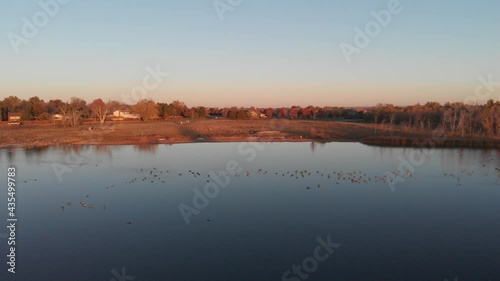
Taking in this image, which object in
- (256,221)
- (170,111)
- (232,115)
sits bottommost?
(256,221)

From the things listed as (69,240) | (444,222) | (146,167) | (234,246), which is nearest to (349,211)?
(444,222)

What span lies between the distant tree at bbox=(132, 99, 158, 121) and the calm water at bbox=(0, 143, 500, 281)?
131ft

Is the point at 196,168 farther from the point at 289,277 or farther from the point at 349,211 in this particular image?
the point at 289,277

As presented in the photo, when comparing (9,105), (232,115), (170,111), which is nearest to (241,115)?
(232,115)

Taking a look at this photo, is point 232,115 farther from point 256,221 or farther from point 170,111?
point 256,221

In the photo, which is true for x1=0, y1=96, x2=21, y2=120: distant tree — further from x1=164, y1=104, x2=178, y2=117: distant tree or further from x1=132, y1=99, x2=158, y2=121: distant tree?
x1=164, y1=104, x2=178, y2=117: distant tree

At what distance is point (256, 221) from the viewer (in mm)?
10289

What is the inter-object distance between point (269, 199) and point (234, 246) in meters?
4.06

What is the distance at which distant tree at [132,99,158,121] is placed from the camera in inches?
2298

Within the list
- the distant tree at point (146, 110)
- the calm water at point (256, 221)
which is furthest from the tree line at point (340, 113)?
the calm water at point (256, 221)

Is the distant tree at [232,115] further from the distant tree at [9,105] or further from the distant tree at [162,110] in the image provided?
the distant tree at [9,105]

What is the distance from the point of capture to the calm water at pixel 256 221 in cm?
757

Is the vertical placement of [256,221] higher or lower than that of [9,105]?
lower

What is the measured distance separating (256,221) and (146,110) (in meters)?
50.9
